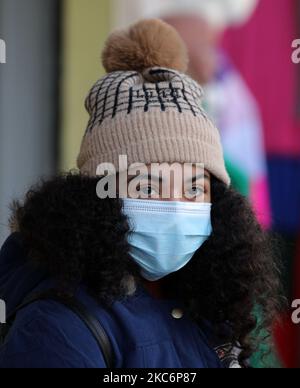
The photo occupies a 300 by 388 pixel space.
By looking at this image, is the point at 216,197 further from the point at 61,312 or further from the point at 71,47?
the point at 71,47

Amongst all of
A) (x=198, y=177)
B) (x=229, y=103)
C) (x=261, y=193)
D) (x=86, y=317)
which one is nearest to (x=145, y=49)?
(x=198, y=177)

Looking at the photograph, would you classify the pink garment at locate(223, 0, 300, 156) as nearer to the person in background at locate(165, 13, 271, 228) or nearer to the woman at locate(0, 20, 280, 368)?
the person in background at locate(165, 13, 271, 228)

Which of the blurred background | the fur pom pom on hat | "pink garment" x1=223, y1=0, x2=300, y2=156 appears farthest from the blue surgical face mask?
"pink garment" x1=223, y1=0, x2=300, y2=156

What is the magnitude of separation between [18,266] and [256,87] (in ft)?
9.97

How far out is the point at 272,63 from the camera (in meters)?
4.74

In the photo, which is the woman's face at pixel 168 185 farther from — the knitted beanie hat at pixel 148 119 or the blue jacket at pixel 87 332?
the blue jacket at pixel 87 332

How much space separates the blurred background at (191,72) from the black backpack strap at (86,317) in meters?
2.71

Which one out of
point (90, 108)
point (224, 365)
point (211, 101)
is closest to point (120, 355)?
point (224, 365)

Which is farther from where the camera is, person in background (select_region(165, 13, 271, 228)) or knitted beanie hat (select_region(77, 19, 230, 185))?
person in background (select_region(165, 13, 271, 228))

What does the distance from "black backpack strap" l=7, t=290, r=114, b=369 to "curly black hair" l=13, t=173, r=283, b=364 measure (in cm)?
3

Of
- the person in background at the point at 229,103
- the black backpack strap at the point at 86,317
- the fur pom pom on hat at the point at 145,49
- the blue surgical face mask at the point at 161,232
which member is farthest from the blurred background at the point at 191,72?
the black backpack strap at the point at 86,317

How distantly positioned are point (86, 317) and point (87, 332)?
40 mm

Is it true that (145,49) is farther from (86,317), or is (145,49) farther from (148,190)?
(86,317)

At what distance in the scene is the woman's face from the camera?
195 cm
